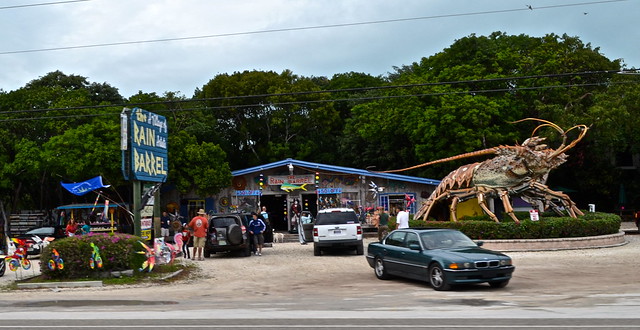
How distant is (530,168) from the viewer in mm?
25953

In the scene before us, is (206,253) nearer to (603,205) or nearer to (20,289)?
(20,289)

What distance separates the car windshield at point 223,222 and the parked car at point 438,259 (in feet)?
26.9

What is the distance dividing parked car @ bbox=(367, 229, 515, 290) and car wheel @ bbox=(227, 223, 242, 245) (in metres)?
7.60

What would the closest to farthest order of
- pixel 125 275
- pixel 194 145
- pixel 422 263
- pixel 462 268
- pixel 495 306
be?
pixel 495 306
pixel 462 268
pixel 422 263
pixel 125 275
pixel 194 145

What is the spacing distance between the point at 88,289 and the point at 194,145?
2518cm

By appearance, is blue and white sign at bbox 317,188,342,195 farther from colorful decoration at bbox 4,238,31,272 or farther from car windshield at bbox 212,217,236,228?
colorful decoration at bbox 4,238,31,272

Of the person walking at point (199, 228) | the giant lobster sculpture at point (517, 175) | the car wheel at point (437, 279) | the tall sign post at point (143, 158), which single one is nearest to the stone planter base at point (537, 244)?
the giant lobster sculpture at point (517, 175)

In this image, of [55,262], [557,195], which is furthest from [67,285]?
[557,195]

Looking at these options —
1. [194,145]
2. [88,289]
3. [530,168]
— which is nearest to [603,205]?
[530,168]

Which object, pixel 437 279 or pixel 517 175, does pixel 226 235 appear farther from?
pixel 517 175

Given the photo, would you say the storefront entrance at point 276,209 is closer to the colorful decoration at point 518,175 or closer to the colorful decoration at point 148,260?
the colorful decoration at point 518,175

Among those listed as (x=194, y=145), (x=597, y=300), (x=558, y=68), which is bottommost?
(x=597, y=300)

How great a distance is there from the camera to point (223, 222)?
24.6 m

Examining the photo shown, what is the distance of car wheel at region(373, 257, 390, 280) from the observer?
16.9m
